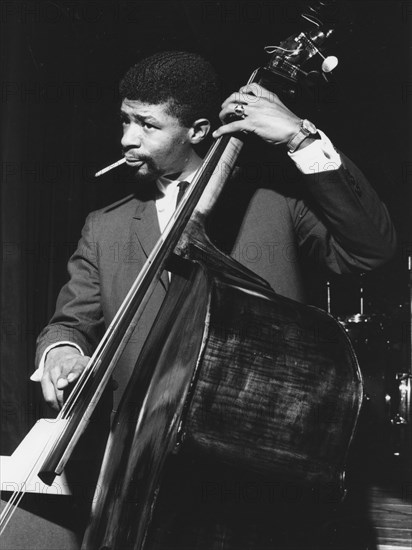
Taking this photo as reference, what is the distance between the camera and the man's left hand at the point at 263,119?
132cm

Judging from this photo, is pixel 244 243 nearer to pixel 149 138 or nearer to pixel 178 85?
pixel 149 138

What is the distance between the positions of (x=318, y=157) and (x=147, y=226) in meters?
0.51

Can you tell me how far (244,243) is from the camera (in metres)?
1.59

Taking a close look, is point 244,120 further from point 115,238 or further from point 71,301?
point 71,301

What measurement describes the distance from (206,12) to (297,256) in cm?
187

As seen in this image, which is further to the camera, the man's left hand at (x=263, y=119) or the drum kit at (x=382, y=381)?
the drum kit at (x=382, y=381)

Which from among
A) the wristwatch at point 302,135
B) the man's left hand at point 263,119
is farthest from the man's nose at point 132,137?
the wristwatch at point 302,135

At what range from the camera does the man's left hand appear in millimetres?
1319

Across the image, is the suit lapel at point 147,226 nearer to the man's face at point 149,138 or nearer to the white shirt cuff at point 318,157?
the man's face at point 149,138

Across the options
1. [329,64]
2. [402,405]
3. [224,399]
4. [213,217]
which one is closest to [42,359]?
A: [213,217]

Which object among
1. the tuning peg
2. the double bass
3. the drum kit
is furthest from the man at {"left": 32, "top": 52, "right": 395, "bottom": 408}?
the drum kit

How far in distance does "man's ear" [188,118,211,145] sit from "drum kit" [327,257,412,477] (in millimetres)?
2481

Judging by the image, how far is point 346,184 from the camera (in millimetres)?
1341

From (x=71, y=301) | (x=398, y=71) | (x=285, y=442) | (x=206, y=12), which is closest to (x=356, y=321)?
(x=398, y=71)
